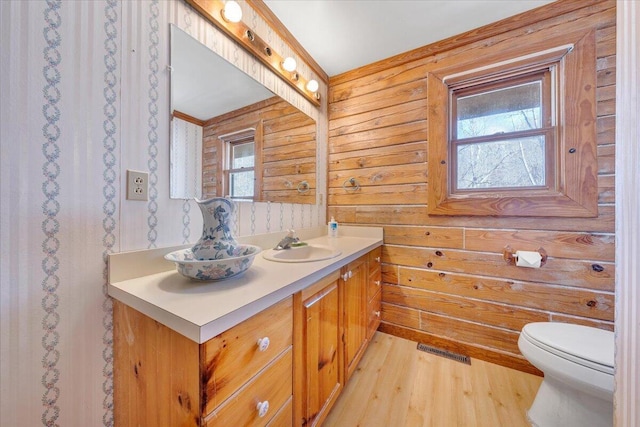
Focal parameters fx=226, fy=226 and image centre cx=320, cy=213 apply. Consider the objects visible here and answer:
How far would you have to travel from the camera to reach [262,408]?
659mm

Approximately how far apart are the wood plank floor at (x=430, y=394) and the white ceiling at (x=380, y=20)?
7.60 ft

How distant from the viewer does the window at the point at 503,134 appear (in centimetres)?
146

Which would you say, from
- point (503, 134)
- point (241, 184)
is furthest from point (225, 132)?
point (503, 134)

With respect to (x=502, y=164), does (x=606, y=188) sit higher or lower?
lower

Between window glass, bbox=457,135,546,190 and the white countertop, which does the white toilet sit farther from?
the white countertop

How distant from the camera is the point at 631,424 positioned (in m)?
0.39

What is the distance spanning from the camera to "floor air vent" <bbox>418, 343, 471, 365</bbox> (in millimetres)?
1586

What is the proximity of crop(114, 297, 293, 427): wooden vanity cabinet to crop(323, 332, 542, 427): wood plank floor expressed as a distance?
67 centimetres

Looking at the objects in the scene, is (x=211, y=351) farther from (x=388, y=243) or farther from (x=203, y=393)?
(x=388, y=243)

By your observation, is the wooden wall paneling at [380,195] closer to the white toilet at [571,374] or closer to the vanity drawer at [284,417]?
the white toilet at [571,374]

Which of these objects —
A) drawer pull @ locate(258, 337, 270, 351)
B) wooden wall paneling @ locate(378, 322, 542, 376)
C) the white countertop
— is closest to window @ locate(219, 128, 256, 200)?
the white countertop

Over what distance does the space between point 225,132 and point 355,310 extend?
1.24 metres

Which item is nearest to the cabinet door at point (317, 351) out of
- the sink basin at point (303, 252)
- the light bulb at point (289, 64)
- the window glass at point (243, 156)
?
the sink basin at point (303, 252)

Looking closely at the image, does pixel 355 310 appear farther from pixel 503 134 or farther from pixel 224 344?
pixel 503 134
